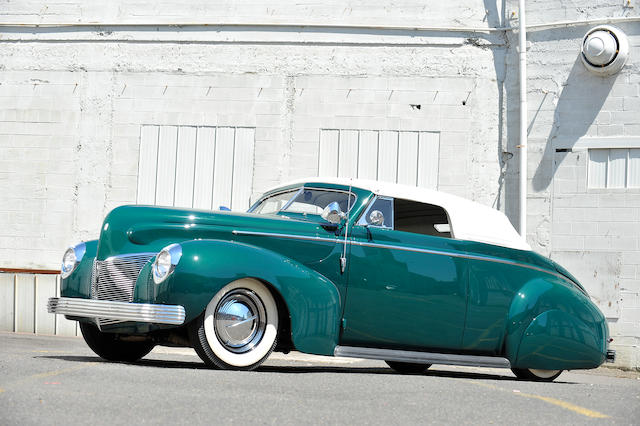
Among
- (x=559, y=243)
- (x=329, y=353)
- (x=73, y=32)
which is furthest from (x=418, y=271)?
(x=73, y=32)

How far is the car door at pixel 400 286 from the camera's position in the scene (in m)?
7.18

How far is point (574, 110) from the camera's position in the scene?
14125mm

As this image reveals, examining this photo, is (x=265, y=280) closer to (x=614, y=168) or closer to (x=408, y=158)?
(x=408, y=158)

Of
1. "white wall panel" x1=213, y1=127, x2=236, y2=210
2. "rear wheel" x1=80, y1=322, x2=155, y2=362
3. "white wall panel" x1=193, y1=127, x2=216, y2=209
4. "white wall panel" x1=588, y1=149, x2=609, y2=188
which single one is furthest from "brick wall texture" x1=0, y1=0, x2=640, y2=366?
"rear wheel" x1=80, y1=322, x2=155, y2=362

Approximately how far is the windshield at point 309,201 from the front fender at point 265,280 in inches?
34.6

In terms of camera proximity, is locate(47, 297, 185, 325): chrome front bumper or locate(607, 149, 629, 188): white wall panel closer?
locate(47, 297, 185, 325): chrome front bumper

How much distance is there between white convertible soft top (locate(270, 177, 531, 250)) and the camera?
773 centimetres

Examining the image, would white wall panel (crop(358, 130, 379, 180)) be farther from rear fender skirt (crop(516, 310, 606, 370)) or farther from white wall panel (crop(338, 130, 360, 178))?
rear fender skirt (crop(516, 310, 606, 370))

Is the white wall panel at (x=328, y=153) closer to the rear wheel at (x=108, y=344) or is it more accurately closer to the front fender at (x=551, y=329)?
the front fender at (x=551, y=329)

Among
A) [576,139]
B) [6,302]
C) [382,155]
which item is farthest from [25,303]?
[576,139]

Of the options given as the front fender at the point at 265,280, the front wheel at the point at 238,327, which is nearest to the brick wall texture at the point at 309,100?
the front fender at the point at 265,280

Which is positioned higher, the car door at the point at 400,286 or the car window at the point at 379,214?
the car window at the point at 379,214

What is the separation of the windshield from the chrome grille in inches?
61.8

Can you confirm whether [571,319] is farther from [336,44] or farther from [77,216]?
[77,216]
